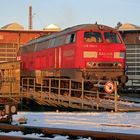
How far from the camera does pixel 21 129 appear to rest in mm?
10234

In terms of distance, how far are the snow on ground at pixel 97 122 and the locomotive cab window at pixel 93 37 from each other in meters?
7.04

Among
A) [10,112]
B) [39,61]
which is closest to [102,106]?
[10,112]

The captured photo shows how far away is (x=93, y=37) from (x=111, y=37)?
40.3 inches

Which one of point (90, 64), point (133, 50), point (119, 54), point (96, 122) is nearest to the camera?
point (96, 122)

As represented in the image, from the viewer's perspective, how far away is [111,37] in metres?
21.8

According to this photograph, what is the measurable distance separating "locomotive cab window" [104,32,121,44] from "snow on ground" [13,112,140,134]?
7.33 metres

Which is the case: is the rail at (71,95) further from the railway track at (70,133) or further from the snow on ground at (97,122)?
the railway track at (70,133)

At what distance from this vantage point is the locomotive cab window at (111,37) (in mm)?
21656

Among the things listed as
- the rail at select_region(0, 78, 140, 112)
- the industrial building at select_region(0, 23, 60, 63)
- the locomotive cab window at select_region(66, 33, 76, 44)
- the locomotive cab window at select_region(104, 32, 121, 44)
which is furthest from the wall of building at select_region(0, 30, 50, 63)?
the locomotive cab window at select_region(104, 32, 121, 44)

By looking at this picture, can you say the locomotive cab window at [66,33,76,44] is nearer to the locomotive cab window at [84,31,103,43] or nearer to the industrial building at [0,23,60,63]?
the locomotive cab window at [84,31,103,43]

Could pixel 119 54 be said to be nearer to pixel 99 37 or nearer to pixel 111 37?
pixel 111 37

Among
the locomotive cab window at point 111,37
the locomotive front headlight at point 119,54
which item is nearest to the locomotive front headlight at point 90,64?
the locomotive front headlight at point 119,54

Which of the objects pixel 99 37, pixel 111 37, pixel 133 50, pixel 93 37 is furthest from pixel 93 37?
pixel 133 50

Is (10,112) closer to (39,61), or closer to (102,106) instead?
(102,106)
